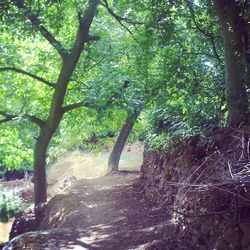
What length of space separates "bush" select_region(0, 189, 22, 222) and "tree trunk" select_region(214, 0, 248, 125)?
14.5 metres

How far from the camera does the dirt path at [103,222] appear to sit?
23.0 ft

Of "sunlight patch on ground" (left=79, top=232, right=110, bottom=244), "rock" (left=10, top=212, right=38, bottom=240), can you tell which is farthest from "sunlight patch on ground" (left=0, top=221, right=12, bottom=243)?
"sunlight patch on ground" (left=79, top=232, right=110, bottom=244)

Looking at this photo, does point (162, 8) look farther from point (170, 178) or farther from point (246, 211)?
point (246, 211)

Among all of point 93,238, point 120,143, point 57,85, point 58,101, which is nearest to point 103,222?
point 93,238

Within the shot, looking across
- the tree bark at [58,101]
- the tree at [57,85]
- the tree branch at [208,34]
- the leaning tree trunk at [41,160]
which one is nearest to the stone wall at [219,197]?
the tree branch at [208,34]

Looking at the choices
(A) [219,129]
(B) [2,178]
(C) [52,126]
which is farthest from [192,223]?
(B) [2,178]

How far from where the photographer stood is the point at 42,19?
10.3m

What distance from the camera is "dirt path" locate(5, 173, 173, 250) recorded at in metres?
7.02

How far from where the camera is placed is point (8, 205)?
19344 millimetres

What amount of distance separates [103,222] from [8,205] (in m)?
11.6

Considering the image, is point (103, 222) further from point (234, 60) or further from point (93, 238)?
point (234, 60)

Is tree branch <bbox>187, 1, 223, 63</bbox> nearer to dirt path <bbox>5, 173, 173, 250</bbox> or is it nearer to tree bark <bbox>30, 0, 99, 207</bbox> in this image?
dirt path <bbox>5, 173, 173, 250</bbox>

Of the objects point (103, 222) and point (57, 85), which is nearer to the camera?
point (103, 222)

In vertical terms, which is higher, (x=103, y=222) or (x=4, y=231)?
(x=103, y=222)
